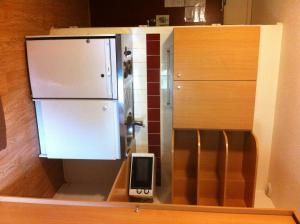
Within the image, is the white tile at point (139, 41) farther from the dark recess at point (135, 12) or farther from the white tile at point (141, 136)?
the dark recess at point (135, 12)

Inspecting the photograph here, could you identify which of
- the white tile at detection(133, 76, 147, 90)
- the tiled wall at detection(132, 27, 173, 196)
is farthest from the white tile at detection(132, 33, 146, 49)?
the white tile at detection(133, 76, 147, 90)

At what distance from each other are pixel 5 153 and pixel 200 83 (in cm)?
152

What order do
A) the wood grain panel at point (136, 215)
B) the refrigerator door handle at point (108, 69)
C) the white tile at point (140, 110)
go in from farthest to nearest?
the white tile at point (140, 110) → the refrigerator door handle at point (108, 69) → the wood grain panel at point (136, 215)

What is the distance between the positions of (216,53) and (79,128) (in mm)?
1232

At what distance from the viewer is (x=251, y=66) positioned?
83.4 inches

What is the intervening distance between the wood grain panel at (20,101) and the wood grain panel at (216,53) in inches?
44.4

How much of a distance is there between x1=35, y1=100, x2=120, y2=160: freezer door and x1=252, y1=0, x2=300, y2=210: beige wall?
1357mm

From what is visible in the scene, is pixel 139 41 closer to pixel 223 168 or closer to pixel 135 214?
pixel 223 168

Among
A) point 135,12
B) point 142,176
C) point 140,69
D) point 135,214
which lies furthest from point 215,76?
point 135,12

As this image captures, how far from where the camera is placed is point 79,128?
2148 millimetres

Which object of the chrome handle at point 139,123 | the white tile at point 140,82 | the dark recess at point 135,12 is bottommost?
the chrome handle at point 139,123

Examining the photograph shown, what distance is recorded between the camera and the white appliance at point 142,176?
92.2 inches

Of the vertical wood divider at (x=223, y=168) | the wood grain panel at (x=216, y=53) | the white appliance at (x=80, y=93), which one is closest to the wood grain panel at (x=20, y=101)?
the white appliance at (x=80, y=93)

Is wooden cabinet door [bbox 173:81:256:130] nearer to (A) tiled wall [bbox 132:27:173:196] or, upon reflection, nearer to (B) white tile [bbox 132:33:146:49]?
(A) tiled wall [bbox 132:27:173:196]
